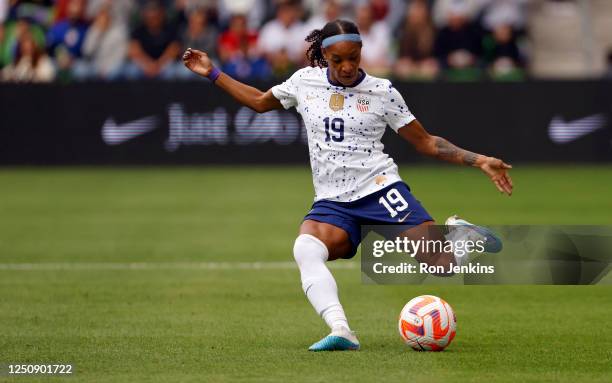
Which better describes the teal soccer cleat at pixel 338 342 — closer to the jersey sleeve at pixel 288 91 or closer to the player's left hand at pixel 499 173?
the player's left hand at pixel 499 173

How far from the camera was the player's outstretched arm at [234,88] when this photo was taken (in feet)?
30.2

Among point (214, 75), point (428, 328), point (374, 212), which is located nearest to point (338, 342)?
point (428, 328)

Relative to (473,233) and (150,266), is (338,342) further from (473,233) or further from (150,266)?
(150,266)

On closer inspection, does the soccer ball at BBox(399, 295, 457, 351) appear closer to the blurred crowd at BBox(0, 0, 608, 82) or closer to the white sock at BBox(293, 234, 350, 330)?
the white sock at BBox(293, 234, 350, 330)

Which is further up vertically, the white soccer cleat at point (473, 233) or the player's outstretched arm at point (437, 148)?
the player's outstretched arm at point (437, 148)

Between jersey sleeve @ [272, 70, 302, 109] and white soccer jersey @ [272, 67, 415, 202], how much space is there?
167 millimetres

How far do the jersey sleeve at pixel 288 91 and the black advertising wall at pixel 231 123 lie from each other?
1470 centimetres

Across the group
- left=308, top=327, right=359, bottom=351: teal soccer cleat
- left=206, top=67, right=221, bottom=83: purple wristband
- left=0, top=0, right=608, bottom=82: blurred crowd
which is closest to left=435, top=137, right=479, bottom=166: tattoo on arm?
left=308, top=327, right=359, bottom=351: teal soccer cleat

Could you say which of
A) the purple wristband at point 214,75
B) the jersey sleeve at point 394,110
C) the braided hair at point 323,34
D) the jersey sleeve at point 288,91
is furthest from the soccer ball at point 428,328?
the purple wristband at point 214,75

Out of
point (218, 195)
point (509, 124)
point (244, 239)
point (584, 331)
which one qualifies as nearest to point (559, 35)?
point (509, 124)

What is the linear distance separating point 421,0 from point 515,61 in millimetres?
2156

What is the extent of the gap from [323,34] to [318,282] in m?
1.61

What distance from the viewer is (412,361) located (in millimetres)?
8234

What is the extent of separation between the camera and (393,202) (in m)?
8.89
